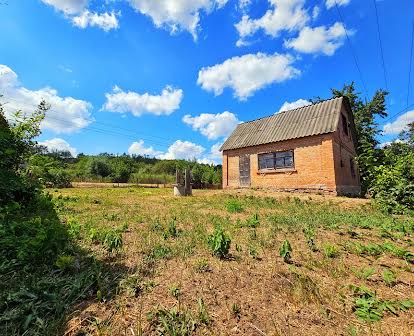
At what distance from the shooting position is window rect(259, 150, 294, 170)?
16578 millimetres

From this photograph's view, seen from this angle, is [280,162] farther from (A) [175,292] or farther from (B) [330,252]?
(A) [175,292]

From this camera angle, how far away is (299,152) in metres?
16.0

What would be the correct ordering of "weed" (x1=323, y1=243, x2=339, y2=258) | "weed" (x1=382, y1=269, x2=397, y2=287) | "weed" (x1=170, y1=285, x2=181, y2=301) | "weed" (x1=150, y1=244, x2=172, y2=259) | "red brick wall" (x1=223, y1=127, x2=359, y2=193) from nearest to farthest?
"weed" (x1=170, y1=285, x2=181, y2=301)
"weed" (x1=382, y1=269, x2=397, y2=287)
"weed" (x1=150, y1=244, x2=172, y2=259)
"weed" (x1=323, y1=243, x2=339, y2=258)
"red brick wall" (x1=223, y1=127, x2=359, y2=193)

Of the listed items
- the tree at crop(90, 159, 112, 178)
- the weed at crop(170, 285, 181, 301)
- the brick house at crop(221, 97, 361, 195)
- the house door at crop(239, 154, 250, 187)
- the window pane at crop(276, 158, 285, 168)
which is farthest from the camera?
the tree at crop(90, 159, 112, 178)

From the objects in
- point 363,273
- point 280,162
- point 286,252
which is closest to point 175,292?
point 286,252

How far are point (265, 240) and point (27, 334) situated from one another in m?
3.76

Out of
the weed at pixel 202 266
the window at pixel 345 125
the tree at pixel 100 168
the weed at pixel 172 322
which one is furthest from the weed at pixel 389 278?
the tree at pixel 100 168

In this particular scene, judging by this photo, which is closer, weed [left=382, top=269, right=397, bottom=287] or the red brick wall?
weed [left=382, top=269, right=397, bottom=287]

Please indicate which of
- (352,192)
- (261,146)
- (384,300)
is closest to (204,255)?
(384,300)

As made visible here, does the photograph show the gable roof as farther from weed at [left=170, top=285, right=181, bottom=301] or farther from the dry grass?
weed at [left=170, top=285, right=181, bottom=301]

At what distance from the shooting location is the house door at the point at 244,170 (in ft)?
61.8

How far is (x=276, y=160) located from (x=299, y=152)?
1769 millimetres

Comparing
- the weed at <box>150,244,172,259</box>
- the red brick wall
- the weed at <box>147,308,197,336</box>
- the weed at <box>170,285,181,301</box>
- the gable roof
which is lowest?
the weed at <box>147,308,197,336</box>

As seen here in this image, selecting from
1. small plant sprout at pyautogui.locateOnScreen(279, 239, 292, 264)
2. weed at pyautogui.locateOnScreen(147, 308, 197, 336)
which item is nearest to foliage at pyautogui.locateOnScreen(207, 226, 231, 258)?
small plant sprout at pyautogui.locateOnScreen(279, 239, 292, 264)
